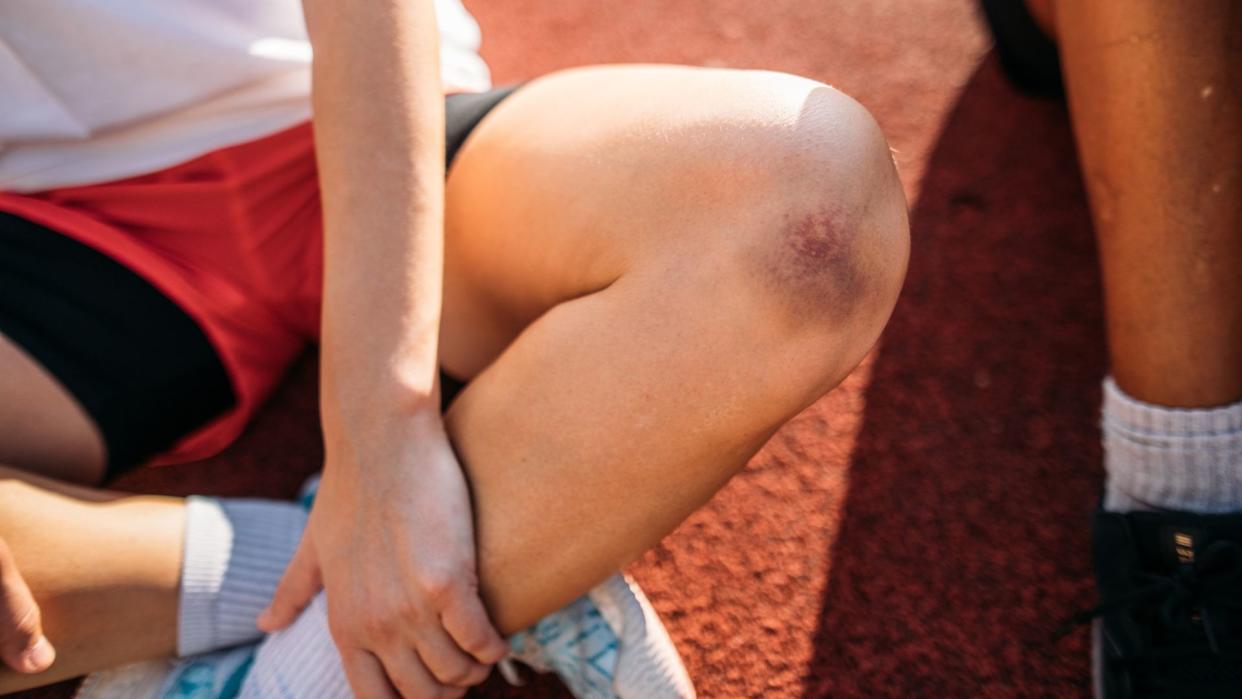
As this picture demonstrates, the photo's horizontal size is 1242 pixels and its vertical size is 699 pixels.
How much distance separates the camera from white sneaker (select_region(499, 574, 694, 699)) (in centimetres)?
77

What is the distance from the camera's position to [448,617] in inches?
24.3

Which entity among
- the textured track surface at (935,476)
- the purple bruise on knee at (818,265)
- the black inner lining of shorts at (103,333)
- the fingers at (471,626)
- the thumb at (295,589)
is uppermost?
the purple bruise on knee at (818,265)

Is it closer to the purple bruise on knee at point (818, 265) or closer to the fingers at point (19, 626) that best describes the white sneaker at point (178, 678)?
the fingers at point (19, 626)

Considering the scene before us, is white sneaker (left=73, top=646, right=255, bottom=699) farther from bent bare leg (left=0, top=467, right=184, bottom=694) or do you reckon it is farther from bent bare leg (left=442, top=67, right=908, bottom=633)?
bent bare leg (left=442, top=67, right=908, bottom=633)

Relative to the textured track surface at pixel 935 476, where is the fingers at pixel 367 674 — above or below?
above

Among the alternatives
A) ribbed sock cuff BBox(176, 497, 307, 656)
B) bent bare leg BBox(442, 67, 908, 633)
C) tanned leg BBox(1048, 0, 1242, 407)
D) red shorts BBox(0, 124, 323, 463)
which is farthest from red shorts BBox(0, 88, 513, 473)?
tanned leg BBox(1048, 0, 1242, 407)

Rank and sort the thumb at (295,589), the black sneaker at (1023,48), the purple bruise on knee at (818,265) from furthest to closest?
the black sneaker at (1023,48) < the thumb at (295,589) < the purple bruise on knee at (818,265)

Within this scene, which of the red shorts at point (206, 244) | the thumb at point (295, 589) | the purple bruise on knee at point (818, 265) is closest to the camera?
the purple bruise on knee at point (818, 265)

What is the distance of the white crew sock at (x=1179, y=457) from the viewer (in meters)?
0.77

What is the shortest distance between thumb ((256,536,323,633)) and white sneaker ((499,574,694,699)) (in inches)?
7.0

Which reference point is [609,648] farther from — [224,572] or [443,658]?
[224,572]

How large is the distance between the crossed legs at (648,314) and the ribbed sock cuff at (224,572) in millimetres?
77

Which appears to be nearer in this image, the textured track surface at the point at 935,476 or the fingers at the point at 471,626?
the fingers at the point at 471,626

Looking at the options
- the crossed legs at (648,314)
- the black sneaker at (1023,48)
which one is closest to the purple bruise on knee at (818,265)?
the crossed legs at (648,314)
